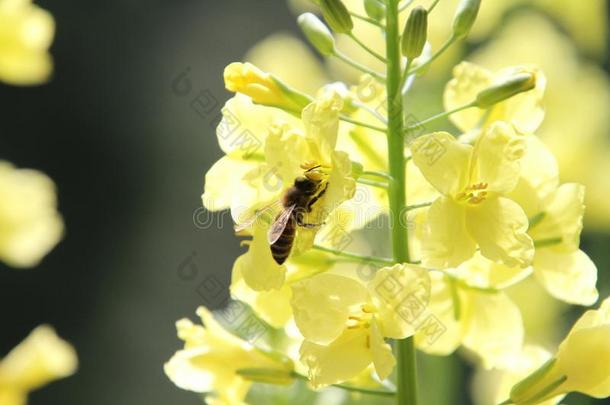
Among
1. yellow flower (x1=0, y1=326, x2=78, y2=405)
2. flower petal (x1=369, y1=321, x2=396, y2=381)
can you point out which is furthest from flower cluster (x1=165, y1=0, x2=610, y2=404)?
yellow flower (x1=0, y1=326, x2=78, y2=405)

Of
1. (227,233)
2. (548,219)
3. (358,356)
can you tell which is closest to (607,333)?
(548,219)

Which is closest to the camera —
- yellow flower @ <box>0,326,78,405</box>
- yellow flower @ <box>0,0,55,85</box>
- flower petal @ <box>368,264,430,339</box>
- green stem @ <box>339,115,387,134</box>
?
flower petal @ <box>368,264,430,339</box>

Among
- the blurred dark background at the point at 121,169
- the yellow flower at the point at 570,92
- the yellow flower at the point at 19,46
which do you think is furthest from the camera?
the blurred dark background at the point at 121,169

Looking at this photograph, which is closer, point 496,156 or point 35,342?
point 496,156

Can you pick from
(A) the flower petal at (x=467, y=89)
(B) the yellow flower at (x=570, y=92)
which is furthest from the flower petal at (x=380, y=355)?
(B) the yellow flower at (x=570, y=92)

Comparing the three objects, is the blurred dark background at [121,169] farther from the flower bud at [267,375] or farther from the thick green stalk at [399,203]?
the thick green stalk at [399,203]

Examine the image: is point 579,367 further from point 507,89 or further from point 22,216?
point 22,216

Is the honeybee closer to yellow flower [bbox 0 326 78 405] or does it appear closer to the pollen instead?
the pollen

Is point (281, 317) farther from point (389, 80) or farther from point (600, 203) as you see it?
point (600, 203)
